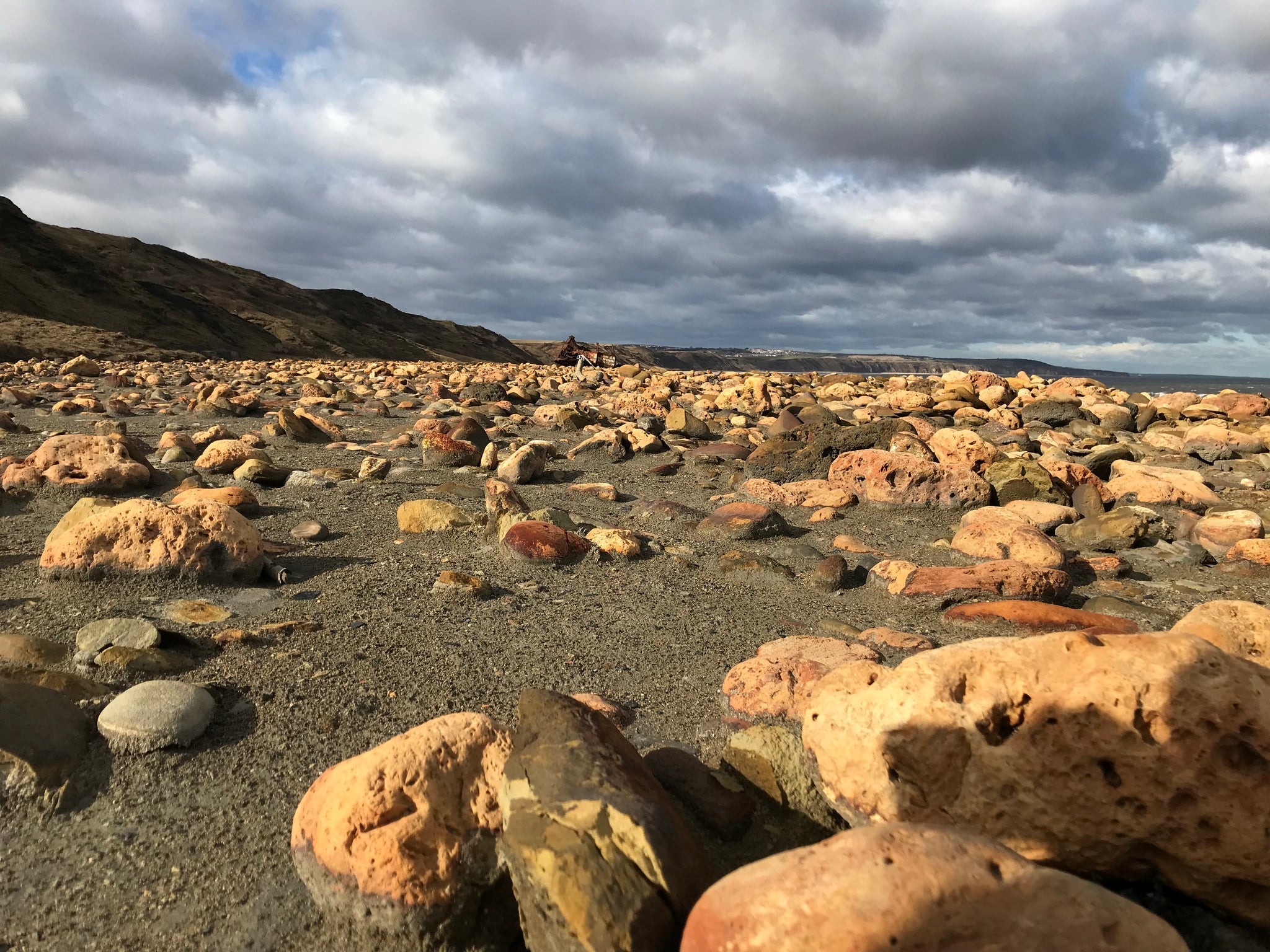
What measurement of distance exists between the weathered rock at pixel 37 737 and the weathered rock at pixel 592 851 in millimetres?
1519

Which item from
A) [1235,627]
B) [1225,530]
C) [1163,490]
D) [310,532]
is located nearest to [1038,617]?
[1235,627]

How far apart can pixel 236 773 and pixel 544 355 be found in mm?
66525

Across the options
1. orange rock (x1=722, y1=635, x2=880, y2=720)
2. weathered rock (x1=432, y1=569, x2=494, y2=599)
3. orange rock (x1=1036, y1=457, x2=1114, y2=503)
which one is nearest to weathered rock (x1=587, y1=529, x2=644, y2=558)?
weathered rock (x1=432, y1=569, x2=494, y2=599)

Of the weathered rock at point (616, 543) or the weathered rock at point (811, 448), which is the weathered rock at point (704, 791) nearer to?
the weathered rock at point (616, 543)

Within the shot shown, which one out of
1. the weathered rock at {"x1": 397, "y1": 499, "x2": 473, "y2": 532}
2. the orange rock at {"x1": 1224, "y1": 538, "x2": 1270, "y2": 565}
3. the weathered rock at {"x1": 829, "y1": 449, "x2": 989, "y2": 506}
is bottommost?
the weathered rock at {"x1": 397, "y1": 499, "x2": 473, "y2": 532}

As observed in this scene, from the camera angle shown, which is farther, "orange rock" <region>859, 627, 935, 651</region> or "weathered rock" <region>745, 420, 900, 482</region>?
"weathered rock" <region>745, 420, 900, 482</region>

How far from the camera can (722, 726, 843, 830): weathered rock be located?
2307 millimetres

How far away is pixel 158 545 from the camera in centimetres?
368

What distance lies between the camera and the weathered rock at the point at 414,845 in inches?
71.6

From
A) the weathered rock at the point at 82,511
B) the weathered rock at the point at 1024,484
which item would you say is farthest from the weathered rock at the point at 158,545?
the weathered rock at the point at 1024,484

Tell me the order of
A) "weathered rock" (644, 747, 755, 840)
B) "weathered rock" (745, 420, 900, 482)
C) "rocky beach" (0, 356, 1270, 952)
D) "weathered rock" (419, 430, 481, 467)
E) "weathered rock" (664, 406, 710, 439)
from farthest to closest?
"weathered rock" (664, 406, 710, 439) < "weathered rock" (419, 430, 481, 467) < "weathered rock" (745, 420, 900, 482) < "weathered rock" (644, 747, 755, 840) < "rocky beach" (0, 356, 1270, 952)

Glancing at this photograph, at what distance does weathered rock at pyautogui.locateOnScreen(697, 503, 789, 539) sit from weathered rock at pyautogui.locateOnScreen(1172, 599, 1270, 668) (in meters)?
2.69

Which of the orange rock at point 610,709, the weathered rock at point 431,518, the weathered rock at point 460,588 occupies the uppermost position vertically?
the weathered rock at point 431,518

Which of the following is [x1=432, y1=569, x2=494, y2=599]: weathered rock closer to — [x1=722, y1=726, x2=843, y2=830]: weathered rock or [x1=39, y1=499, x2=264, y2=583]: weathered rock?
[x1=39, y1=499, x2=264, y2=583]: weathered rock
